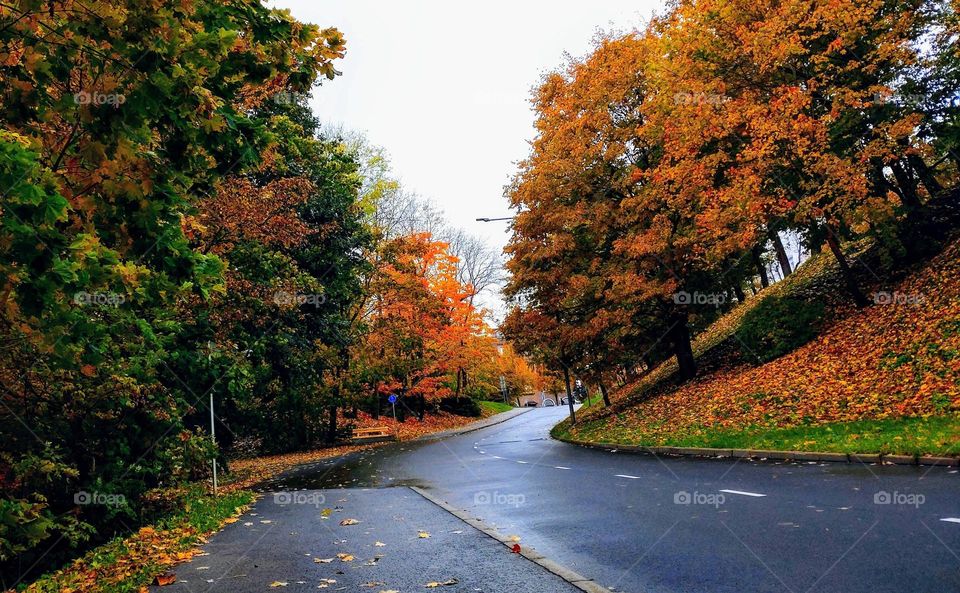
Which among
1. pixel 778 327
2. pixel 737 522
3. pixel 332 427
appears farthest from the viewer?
pixel 332 427

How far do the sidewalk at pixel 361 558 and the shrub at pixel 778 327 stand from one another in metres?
15.0

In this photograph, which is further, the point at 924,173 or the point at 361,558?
the point at 924,173

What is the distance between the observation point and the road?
511 cm

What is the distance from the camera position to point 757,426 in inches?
611

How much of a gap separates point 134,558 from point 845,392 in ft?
47.7

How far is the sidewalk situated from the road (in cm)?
62

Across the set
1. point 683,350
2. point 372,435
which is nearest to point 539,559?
point 683,350

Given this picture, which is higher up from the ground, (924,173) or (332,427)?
(924,173)

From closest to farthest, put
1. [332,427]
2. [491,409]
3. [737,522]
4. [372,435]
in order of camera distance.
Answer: [737,522]
[332,427]
[372,435]
[491,409]

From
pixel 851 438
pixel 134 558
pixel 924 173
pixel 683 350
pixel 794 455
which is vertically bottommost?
pixel 794 455

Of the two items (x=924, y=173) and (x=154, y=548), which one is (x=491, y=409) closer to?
(x=924, y=173)

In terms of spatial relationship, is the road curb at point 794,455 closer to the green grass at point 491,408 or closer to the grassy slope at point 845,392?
the grassy slope at point 845,392

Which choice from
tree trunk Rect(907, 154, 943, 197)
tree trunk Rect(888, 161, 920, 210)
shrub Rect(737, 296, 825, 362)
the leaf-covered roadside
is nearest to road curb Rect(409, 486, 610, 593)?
the leaf-covered roadside

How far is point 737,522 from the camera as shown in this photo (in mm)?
7117
